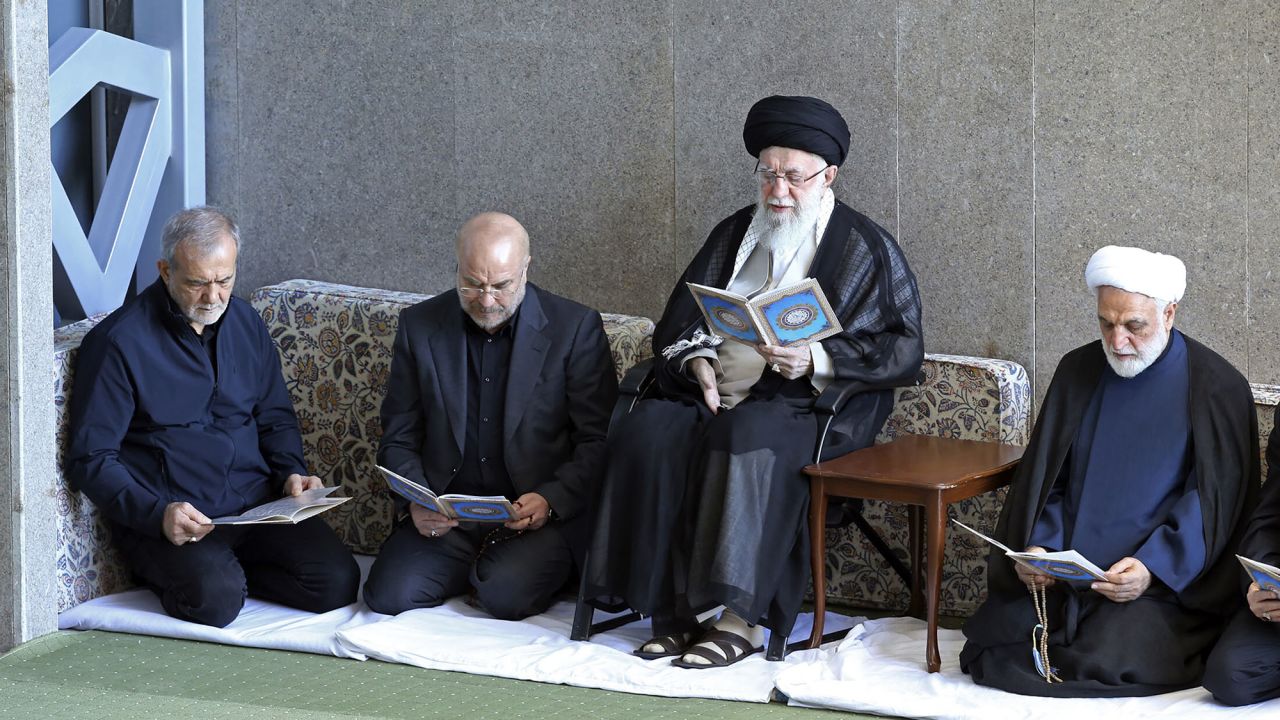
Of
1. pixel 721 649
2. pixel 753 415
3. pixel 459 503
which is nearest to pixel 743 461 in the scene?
pixel 753 415

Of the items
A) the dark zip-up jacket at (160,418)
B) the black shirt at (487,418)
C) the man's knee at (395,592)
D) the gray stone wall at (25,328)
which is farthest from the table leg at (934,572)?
the gray stone wall at (25,328)

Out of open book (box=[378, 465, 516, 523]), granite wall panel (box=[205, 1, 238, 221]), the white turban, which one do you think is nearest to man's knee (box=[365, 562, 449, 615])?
open book (box=[378, 465, 516, 523])

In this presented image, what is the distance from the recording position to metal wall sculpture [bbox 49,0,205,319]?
5.88m

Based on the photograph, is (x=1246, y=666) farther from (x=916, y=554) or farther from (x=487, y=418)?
(x=487, y=418)

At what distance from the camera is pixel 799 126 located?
16.3ft

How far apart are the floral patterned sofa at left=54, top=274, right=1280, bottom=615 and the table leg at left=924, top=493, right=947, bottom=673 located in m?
0.77

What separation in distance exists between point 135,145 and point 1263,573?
4.52m

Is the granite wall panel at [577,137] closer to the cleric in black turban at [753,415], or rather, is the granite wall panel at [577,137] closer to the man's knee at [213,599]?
the cleric in black turban at [753,415]

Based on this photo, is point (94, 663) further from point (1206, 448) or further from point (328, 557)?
point (1206, 448)

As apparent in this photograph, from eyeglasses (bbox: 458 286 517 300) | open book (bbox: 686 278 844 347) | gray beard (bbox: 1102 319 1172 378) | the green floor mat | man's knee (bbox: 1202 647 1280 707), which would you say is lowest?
the green floor mat

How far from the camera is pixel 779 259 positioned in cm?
504

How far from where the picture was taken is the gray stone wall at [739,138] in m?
4.99

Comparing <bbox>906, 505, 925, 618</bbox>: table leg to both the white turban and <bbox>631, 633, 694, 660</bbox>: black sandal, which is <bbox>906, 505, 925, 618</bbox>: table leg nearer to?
<bbox>631, 633, 694, 660</bbox>: black sandal

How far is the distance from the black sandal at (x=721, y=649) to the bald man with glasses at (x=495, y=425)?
68 centimetres
